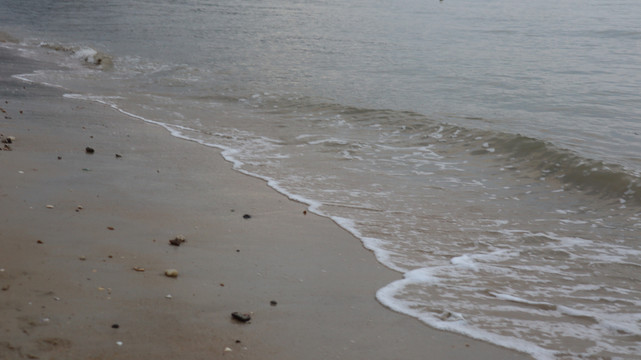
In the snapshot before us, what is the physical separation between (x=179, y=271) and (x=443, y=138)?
563 cm

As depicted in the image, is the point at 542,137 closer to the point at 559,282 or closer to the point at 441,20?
the point at 559,282

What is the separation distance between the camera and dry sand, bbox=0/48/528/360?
2969mm

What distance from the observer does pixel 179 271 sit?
374 centimetres

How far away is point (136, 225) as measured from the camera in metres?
4.42

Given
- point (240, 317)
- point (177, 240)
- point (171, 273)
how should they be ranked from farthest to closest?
point (177, 240)
point (171, 273)
point (240, 317)


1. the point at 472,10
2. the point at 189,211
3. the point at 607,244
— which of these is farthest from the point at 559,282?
the point at 472,10

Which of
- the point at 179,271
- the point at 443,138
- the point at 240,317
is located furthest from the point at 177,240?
the point at 443,138

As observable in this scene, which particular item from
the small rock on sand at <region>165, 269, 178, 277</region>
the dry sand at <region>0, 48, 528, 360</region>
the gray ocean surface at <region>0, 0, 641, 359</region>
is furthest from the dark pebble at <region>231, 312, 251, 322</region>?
the gray ocean surface at <region>0, 0, 641, 359</region>

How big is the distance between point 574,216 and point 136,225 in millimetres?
4032

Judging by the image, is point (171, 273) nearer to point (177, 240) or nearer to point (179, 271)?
point (179, 271)

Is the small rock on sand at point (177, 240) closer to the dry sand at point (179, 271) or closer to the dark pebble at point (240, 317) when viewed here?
the dry sand at point (179, 271)

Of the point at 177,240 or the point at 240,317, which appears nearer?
the point at 240,317

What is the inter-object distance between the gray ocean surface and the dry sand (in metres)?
0.31

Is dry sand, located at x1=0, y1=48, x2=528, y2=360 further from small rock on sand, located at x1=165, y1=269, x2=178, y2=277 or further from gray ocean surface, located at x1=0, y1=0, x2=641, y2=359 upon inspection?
gray ocean surface, located at x1=0, y1=0, x2=641, y2=359
